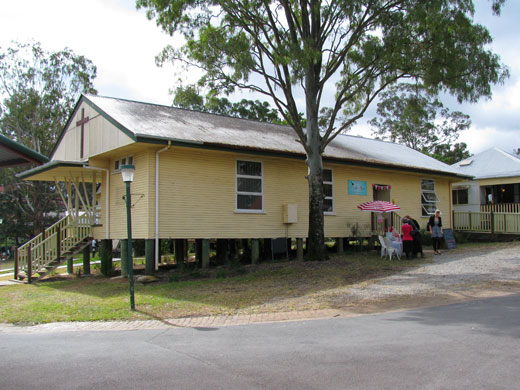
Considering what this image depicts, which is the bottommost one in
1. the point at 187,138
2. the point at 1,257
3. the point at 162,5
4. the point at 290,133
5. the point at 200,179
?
the point at 1,257

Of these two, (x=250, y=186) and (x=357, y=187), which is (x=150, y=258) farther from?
(x=357, y=187)

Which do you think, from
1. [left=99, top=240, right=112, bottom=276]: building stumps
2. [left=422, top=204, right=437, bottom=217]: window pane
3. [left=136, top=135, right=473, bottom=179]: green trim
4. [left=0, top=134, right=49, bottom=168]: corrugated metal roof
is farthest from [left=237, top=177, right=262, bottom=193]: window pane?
[left=422, top=204, right=437, bottom=217]: window pane

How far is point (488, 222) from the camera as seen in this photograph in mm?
25078

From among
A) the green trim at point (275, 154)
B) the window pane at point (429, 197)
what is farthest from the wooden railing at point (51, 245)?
the window pane at point (429, 197)

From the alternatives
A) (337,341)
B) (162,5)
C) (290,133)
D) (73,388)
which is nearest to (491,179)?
(290,133)

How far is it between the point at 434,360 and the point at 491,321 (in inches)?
94.2

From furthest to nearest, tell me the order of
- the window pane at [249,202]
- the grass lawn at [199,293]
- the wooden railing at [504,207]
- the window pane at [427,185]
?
1. the wooden railing at [504,207]
2. the window pane at [427,185]
3. the window pane at [249,202]
4. the grass lawn at [199,293]

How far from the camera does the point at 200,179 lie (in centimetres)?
1642

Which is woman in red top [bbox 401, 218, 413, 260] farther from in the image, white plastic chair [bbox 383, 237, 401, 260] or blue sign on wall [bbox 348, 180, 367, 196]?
blue sign on wall [bbox 348, 180, 367, 196]

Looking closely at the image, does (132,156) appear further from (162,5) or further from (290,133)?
(290,133)

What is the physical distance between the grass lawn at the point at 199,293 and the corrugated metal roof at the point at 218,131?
4.34 m

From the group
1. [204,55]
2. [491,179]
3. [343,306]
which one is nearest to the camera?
[343,306]

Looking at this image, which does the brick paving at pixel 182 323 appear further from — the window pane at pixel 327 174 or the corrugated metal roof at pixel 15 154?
the window pane at pixel 327 174

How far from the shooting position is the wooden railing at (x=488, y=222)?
24.0 m
